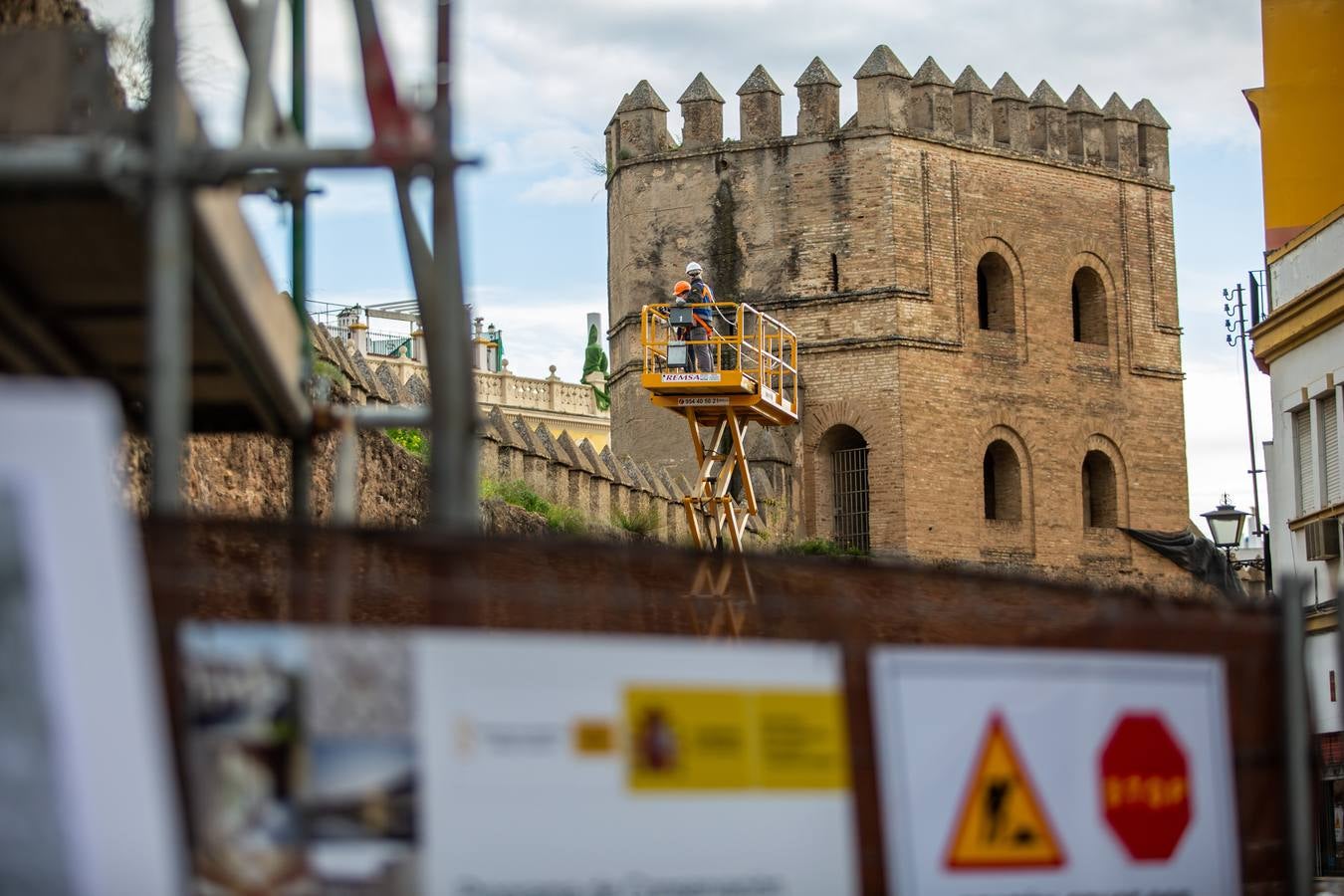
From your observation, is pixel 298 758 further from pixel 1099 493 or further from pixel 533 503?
pixel 1099 493

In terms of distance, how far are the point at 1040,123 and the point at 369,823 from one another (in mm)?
39978

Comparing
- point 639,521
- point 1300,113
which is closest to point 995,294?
point 639,521

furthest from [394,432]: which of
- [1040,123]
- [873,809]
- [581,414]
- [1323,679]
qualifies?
[581,414]

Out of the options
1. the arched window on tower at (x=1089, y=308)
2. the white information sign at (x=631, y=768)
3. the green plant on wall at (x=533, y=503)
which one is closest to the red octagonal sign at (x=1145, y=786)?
the white information sign at (x=631, y=768)

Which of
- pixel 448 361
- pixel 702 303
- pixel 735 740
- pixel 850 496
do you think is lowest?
pixel 735 740

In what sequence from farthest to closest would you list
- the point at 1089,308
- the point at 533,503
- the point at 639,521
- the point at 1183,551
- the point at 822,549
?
the point at 1089,308, the point at 1183,551, the point at 822,549, the point at 639,521, the point at 533,503

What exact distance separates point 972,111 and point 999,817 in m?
37.3

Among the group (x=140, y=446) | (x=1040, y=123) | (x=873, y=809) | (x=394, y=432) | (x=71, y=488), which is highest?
(x=1040, y=123)

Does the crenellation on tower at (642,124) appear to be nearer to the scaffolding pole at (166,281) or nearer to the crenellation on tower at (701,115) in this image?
the crenellation on tower at (701,115)

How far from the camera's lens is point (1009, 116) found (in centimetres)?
4238

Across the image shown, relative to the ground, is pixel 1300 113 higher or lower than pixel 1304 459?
higher

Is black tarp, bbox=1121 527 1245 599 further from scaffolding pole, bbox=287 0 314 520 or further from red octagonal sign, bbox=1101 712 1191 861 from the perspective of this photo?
red octagonal sign, bbox=1101 712 1191 861

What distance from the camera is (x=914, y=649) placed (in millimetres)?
5645

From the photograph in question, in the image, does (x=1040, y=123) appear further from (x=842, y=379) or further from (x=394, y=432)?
(x=394, y=432)
